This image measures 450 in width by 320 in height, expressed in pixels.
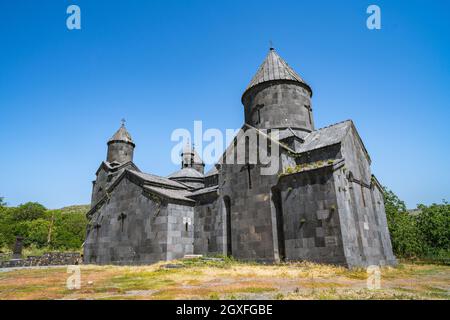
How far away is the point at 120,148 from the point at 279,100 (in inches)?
628

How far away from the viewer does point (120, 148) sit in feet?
86.3

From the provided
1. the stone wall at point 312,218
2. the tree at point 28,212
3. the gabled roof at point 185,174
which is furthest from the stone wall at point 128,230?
the tree at point 28,212

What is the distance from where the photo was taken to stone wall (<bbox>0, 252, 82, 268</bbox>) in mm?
21630

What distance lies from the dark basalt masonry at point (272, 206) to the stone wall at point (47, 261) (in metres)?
5.96

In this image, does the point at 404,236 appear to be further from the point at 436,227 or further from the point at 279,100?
the point at 279,100

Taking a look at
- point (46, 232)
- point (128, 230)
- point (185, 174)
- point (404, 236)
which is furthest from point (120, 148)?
point (46, 232)

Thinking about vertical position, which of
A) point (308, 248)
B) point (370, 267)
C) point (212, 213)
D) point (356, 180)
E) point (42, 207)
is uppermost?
point (42, 207)

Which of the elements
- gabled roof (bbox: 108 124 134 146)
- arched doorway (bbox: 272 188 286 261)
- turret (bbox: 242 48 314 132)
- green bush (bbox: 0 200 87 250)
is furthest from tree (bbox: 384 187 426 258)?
green bush (bbox: 0 200 87 250)

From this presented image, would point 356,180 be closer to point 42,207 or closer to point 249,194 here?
point 249,194

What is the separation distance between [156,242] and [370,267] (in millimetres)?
10926

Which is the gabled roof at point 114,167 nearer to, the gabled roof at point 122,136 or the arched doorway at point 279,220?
the gabled roof at point 122,136

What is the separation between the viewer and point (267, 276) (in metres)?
9.48
